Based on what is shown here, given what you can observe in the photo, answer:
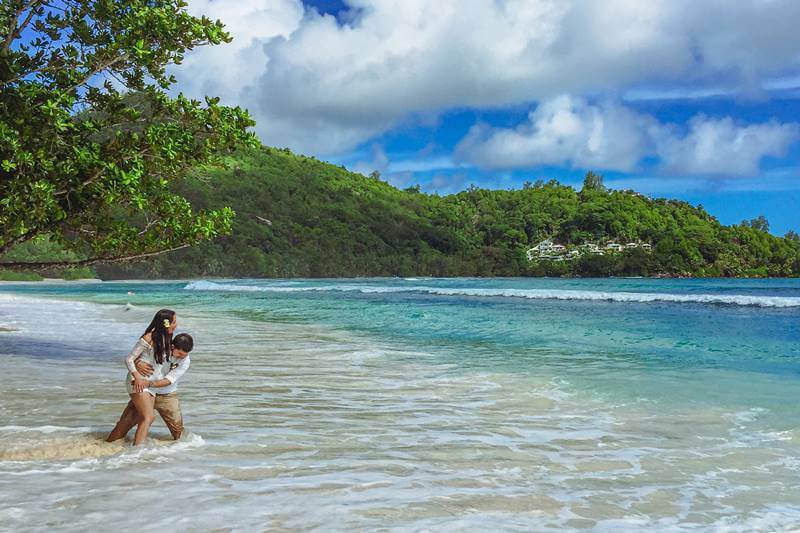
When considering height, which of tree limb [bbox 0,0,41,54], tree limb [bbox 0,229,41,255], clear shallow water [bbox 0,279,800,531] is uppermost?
tree limb [bbox 0,0,41,54]

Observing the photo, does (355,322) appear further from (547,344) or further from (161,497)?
(161,497)

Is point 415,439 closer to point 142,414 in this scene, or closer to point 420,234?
point 142,414

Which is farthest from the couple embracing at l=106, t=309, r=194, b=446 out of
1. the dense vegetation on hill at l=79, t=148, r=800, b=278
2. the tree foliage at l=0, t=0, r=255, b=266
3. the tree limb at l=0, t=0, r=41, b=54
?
the dense vegetation on hill at l=79, t=148, r=800, b=278

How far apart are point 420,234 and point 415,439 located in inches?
4973

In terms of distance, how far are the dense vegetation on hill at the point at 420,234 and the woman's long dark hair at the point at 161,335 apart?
9930 centimetres

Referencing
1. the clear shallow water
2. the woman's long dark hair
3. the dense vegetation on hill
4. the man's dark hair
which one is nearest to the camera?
the clear shallow water

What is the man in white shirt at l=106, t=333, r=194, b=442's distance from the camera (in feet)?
20.9

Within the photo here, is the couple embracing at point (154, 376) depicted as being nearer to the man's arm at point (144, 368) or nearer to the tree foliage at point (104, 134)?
the man's arm at point (144, 368)

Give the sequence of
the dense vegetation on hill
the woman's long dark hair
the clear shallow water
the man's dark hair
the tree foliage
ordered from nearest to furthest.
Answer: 1. the clear shallow water
2. the man's dark hair
3. the woman's long dark hair
4. the tree foliage
5. the dense vegetation on hill

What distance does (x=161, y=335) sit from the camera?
21.0 ft

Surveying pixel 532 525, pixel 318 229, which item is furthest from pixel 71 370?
pixel 318 229

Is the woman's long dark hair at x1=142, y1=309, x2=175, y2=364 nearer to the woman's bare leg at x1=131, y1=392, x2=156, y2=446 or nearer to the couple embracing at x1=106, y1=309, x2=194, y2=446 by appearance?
the couple embracing at x1=106, y1=309, x2=194, y2=446

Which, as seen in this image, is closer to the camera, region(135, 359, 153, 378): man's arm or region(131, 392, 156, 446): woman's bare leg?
region(131, 392, 156, 446): woman's bare leg

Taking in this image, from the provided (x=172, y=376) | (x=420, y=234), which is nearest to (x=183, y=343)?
(x=172, y=376)
